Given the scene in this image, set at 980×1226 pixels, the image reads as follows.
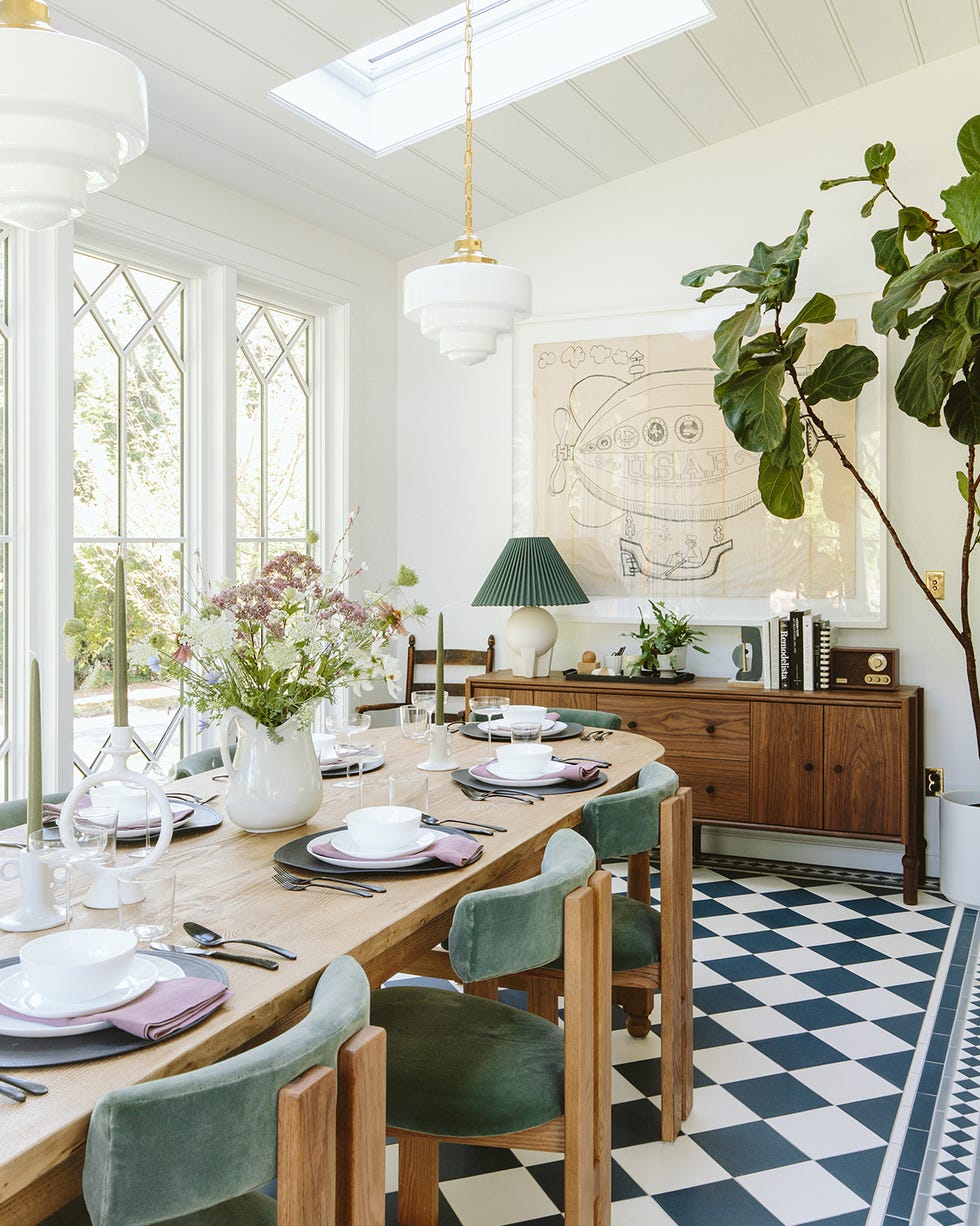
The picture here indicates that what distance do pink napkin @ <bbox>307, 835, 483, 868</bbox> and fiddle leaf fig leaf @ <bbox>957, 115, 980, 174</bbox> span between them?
2.89m

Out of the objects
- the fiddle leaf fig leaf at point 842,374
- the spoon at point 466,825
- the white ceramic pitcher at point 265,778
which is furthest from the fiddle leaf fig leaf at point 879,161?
the white ceramic pitcher at point 265,778

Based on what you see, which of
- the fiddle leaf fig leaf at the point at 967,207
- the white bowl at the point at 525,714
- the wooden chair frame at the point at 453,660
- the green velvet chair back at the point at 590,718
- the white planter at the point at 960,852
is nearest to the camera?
the white bowl at the point at 525,714

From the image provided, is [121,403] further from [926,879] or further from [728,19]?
[926,879]

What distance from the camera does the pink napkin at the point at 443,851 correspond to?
1877 millimetres

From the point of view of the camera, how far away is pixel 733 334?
3.89m

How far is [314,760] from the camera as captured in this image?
218cm

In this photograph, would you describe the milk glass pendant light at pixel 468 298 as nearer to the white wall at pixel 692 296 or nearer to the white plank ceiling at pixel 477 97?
the white plank ceiling at pixel 477 97

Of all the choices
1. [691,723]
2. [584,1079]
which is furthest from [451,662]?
[584,1079]

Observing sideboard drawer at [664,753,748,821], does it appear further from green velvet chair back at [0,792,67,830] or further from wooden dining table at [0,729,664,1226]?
green velvet chair back at [0,792,67,830]

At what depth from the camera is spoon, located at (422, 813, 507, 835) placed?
6.97ft

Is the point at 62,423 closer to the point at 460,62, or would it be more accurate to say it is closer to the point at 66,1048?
the point at 460,62

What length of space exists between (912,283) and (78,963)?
334 cm

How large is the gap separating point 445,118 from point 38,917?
133 inches

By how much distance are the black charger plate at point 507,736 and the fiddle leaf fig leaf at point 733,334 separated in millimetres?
1483
